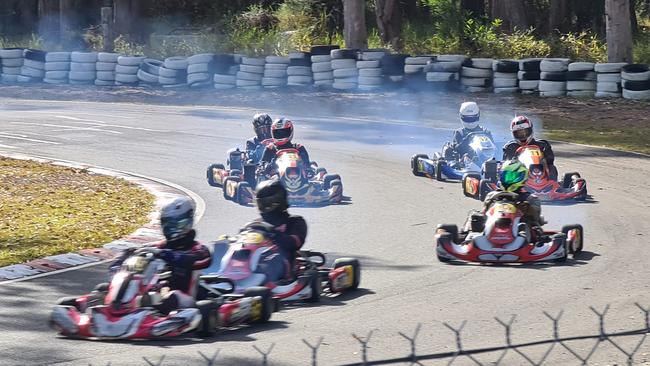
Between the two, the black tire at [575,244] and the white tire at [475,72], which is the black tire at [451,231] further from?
the white tire at [475,72]

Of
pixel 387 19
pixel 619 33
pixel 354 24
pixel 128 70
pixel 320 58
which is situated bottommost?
pixel 128 70

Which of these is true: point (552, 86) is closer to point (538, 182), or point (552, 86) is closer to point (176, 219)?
point (538, 182)

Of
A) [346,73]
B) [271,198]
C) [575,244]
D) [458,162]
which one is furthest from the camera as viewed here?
[346,73]

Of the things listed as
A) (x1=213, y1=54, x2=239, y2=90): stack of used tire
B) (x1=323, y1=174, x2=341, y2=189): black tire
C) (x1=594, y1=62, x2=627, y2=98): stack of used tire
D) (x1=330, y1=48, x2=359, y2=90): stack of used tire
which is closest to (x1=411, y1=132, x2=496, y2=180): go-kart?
(x1=323, y1=174, x2=341, y2=189): black tire

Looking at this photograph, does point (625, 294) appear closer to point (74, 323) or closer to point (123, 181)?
point (74, 323)

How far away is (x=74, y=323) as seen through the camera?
8.09 m

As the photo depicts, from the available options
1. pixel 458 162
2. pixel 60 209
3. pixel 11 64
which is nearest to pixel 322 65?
pixel 11 64

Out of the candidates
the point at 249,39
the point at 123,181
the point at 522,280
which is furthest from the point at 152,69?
the point at 522,280

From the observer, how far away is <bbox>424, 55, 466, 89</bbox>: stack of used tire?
2716 cm

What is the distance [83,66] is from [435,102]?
9969 millimetres

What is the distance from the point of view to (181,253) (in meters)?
8.55

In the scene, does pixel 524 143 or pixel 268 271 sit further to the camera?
pixel 524 143

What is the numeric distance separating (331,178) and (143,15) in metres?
24.2

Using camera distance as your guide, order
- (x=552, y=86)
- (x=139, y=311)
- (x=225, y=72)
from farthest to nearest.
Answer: (x=225, y=72)
(x=552, y=86)
(x=139, y=311)
